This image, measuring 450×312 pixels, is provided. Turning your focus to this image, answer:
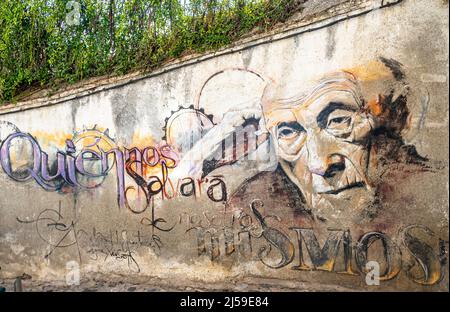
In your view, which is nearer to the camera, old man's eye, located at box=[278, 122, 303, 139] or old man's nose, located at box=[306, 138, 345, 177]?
old man's nose, located at box=[306, 138, 345, 177]

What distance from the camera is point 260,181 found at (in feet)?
21.9

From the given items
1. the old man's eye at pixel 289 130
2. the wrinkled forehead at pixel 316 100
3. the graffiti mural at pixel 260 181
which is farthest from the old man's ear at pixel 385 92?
the old man's eye at pixel 289 130

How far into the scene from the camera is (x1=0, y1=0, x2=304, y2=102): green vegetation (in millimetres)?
7043

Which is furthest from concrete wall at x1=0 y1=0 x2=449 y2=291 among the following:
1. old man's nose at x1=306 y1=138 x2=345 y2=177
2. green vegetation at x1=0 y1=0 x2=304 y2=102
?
green vegetation at x1=0 y1=0 x2=304 y2=102

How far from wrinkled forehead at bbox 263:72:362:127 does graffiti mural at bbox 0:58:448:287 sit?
1 cm

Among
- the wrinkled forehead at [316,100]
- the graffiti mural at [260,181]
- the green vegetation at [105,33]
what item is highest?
the green vegetation at [105,33]

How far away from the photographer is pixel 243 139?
6734mm

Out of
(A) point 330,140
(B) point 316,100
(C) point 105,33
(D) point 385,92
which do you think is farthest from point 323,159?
(C) point 105,33

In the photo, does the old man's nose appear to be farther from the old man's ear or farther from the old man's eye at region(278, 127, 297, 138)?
the old man's ear

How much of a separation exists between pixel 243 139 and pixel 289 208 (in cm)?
119

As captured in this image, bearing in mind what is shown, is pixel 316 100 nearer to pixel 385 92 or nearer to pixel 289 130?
pixel 289 130

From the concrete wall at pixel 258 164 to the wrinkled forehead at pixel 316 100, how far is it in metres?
0.02

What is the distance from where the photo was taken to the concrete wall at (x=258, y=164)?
5898 mm

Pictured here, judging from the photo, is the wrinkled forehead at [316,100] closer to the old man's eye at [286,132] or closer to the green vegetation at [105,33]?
the old man's eye at [286,132]
